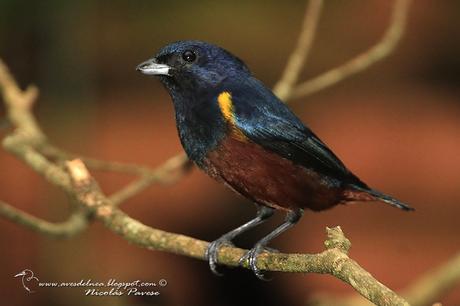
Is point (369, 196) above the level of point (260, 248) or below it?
above

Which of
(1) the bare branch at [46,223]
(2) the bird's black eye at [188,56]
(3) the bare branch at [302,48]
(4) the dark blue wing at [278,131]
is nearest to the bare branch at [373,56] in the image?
(3) the bare branch at [302,48]

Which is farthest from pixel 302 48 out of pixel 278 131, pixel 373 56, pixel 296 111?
pixel 296 111

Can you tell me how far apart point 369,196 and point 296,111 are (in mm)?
2154

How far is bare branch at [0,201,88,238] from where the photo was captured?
4113 millimetres

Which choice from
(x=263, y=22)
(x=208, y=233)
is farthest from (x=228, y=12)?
(x=208, y=233)

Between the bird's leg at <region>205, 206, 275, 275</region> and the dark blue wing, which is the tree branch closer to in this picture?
the bird's leg at <region>205, 206, 275, 275</region>

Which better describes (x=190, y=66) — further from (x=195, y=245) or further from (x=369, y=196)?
(x=369, y=196)

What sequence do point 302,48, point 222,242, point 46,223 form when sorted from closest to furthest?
point 222,242
point 46,223
point 302,48

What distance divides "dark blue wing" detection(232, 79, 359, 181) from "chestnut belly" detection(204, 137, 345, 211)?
0.06 meters

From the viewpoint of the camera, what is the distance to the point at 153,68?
4.28m

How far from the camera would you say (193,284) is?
6.32 m

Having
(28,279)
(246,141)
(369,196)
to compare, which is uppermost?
(28,279)

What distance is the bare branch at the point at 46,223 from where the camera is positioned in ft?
13.5

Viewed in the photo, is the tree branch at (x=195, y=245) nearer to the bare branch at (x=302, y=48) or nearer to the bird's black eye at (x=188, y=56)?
the bird's black eye at (x=188, y=56)
